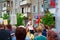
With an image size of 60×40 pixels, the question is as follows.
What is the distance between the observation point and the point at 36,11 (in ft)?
161

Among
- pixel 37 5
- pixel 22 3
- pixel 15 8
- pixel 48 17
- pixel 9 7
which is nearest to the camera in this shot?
pixel 48 17

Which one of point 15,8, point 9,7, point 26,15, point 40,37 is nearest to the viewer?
point 40,37

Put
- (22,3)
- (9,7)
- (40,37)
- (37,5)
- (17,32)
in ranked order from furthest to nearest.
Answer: (9,7)
(22,3)
(37,5)
(40,37)
(17,32)

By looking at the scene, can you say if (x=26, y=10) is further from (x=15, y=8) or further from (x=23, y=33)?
(x=23, y=33)

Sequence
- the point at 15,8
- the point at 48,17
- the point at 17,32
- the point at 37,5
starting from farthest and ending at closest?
1. the point at 15,8
2. the point at 37,5
3. the point at 48,17
4. the point at 17,32

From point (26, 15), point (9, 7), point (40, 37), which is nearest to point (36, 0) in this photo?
point (26, 15)

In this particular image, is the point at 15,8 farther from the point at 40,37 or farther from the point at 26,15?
the point at 40,37

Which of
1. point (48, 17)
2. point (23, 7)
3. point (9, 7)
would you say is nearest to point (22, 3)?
point (23, 7)

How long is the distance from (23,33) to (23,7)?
5209 centimetres

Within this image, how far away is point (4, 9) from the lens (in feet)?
237

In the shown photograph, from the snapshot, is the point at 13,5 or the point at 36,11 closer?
the point at 36,11

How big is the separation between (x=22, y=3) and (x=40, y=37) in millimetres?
50115

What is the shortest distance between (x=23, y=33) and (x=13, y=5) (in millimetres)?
60317

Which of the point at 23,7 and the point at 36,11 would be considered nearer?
the point at 36,11
